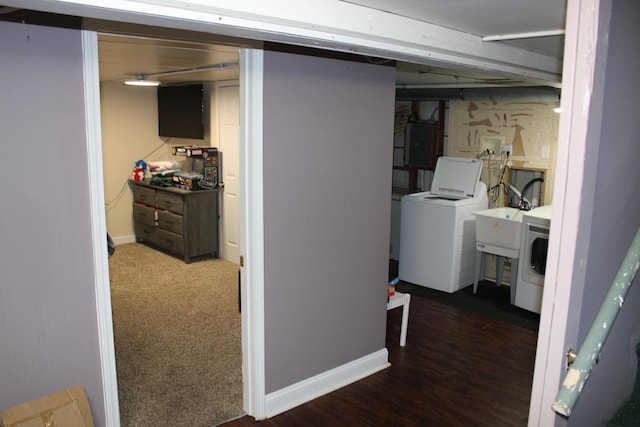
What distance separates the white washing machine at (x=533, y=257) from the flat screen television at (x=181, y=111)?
12.8 feet

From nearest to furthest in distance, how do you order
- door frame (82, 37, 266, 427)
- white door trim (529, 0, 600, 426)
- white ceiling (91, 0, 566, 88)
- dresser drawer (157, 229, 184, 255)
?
white door trim (529, 0, 600, 426) < white ceiling (91, 0, 566, 88) < door frame (82, 37, 266, 427) < dresser drawer (157, 229, 184, 255)

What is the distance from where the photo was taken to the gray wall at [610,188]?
1438mm

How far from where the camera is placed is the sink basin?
16.1 feet

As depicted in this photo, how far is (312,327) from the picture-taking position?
10.6ft

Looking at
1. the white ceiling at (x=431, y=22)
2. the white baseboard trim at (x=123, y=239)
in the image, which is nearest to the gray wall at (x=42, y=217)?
the white ceiling at (x=431, y=22)

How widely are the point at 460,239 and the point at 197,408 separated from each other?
3.18 m

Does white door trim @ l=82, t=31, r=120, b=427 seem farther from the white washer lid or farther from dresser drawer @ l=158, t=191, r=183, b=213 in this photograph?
the white washer lid

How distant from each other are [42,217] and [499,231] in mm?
4048

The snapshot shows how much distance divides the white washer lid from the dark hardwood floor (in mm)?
1464

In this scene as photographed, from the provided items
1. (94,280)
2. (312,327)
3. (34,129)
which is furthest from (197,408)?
(34,129)

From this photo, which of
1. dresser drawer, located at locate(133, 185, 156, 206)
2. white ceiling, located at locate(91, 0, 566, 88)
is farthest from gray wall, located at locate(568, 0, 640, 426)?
dresser drawer, located at locate(133, 185, 156, 206)

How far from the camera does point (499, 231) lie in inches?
196

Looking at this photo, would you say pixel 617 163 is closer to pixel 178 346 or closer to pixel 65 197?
pixel 65 197

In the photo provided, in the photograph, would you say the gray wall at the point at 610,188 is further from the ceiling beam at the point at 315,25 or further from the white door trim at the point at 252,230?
the white door trim at the point at 252,230
